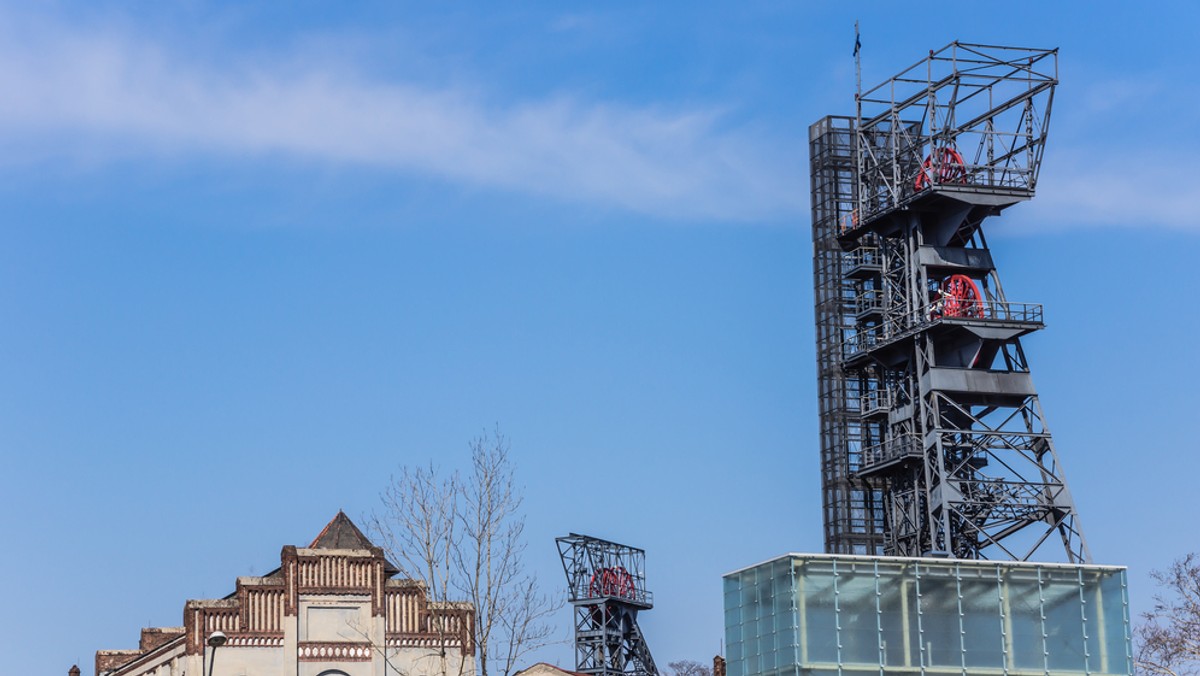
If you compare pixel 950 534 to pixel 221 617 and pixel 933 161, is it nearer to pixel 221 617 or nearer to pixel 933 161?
pixel 933 161

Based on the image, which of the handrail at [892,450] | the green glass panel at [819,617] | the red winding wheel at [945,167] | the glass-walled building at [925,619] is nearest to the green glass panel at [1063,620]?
the glass-walled building at [925,619]

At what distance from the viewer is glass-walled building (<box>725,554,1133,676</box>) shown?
58.8 meters

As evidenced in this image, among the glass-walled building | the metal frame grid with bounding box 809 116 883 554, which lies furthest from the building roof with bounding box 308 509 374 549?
the metal frame grid with bounding box 809 116 883 554

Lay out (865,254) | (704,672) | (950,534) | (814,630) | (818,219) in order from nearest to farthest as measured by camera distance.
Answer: (814,630), (950,534), (865,254), (818,219), (704,672)

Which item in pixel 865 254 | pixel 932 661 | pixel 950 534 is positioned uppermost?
pixel 865 254

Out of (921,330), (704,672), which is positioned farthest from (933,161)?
(704,672)

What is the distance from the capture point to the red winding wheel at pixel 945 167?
89688 millimetres

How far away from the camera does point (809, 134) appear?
118 metres

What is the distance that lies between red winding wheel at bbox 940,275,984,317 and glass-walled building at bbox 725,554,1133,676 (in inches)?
1128

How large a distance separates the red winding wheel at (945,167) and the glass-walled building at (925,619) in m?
32.0

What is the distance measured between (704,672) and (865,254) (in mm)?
101509

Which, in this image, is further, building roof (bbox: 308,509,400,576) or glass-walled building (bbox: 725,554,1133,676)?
building roof (bbox: 308,509,400,576)

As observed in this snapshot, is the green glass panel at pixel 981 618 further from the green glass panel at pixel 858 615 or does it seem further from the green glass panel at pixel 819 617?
the green glass panel at pixel 819 617

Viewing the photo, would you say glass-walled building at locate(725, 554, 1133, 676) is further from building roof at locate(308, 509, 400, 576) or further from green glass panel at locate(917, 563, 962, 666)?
building roof at locate(308, 509, 400, 576)
